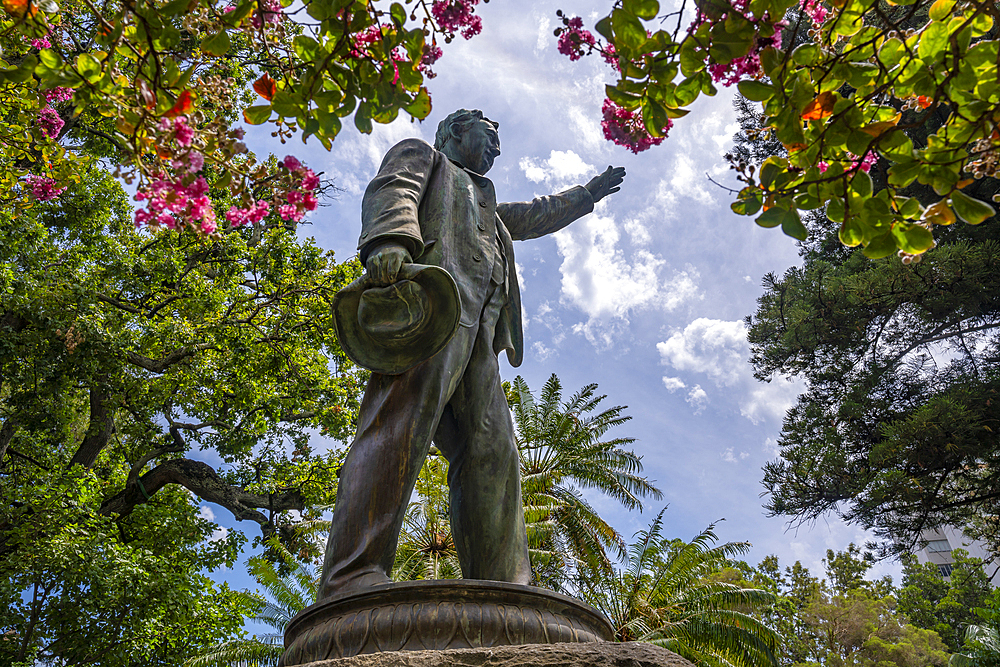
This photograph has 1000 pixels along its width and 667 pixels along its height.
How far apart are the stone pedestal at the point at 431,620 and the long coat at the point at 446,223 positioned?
1.23 metres

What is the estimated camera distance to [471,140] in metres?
3.81

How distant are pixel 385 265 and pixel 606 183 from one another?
1.92 metres

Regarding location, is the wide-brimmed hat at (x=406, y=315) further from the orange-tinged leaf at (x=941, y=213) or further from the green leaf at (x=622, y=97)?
the orange-tinged leaf at (x=941, y=213)

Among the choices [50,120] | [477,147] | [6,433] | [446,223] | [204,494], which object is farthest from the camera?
[204,494]

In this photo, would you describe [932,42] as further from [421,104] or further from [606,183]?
[606,183]

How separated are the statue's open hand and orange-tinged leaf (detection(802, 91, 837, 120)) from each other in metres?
2.12

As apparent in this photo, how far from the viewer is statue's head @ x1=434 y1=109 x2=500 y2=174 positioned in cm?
380

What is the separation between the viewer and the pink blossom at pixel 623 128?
2.51 m

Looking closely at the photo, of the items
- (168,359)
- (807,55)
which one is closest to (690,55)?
(807,55)

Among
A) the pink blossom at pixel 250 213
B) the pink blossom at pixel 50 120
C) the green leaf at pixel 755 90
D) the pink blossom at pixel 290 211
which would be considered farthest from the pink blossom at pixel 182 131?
the pink blossom at pixel 50 120

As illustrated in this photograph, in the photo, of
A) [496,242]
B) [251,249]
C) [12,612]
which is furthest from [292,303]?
[496,242]

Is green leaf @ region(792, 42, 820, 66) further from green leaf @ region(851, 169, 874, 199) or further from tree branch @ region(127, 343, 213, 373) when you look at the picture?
tree branch @ region(127, 343, 213, 373)

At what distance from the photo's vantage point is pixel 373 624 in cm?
201

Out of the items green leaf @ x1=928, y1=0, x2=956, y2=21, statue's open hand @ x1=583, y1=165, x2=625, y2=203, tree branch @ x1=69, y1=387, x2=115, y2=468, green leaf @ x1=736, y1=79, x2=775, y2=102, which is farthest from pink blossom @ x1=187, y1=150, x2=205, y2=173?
tree branch @ x1=69, y1=387, x2=115, y2=468
